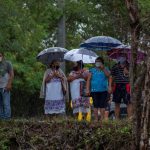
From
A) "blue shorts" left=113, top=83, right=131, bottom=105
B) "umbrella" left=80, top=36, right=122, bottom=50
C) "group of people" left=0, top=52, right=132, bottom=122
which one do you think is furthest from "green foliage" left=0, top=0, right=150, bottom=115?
"blue shorts" left=113, top=83, right=131, bottom=105

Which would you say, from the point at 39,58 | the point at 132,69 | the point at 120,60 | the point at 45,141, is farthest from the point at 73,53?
the point at 132,69

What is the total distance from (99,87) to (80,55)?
295 cm

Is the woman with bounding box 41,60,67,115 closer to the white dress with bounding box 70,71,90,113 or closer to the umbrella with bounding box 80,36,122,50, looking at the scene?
the white dress with bounding box 70,71,90,113

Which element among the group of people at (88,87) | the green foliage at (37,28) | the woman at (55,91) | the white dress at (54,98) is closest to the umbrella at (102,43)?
the green foliage at (37,28)

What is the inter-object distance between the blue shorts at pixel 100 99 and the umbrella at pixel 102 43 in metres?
1.66

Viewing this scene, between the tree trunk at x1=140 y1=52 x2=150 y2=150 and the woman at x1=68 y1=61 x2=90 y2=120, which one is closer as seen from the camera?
the tree trunk at x1=140 y1=52 x2=150 y2=150

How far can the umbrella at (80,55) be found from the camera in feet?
48.2

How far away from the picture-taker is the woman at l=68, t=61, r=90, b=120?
13062 millimetres

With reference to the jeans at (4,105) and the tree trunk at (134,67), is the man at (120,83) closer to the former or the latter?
the jeans at (4,105)

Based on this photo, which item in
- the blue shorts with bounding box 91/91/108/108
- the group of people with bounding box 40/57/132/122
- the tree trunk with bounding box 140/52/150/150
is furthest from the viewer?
the group of people with bounding box 40/57/132/122

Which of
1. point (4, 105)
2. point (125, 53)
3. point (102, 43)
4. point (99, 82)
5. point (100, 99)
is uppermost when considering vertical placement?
point (102, 43)

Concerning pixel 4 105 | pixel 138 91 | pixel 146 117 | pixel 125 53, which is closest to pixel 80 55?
pixel 125 53

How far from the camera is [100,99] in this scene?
12.3 m

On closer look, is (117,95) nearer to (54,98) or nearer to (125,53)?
(125,53)
